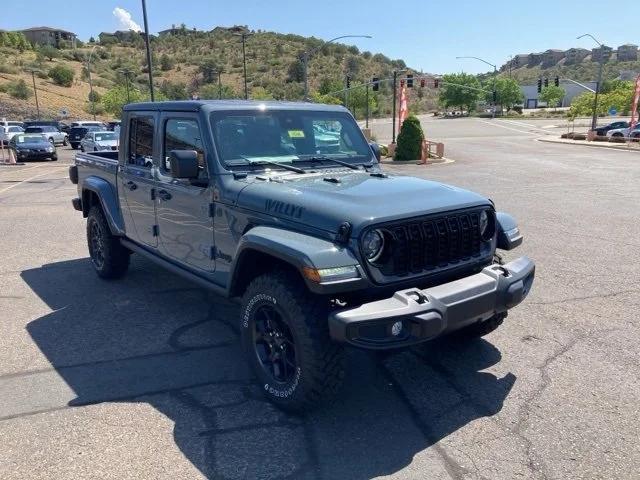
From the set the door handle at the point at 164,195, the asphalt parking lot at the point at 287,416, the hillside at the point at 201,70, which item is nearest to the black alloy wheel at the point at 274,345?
the asphalt parking lot at the point at 287,416

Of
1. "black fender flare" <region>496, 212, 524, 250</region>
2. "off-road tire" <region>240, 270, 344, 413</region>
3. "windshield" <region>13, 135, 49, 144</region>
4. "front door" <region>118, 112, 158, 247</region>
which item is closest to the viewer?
"off-road tire" <region>240, 270, 344, 413</region>

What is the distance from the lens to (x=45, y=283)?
641 centimetres

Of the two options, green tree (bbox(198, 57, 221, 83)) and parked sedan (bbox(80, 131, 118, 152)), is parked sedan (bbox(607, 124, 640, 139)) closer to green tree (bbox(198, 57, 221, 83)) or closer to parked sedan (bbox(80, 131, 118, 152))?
parked sedan (bbox(80, 131, 118, 152))

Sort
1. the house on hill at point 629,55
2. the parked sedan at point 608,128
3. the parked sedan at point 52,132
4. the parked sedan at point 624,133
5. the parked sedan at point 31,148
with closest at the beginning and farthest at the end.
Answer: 1. the parked sedan at point 31,148
2. the parked sedan at point 624,133
3. the parked sedan at point 52,132
4. the parked sedan at point 608,128
5. the house on hill at point 629,55

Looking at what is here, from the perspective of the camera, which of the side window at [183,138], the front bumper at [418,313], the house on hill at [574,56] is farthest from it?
the house on hill at [574,56]

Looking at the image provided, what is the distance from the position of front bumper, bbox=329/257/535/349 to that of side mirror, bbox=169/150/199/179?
5.40ft

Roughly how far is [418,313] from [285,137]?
2155mm

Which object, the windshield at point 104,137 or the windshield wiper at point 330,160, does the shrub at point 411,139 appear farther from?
the windshield wiper at point 330,160

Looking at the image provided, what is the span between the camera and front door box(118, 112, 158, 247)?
5.06 metres

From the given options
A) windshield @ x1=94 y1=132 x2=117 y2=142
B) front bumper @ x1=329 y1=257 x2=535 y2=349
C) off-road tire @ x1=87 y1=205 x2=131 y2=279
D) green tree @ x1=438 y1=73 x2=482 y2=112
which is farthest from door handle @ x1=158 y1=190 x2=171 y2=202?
green tree @ x1=438 y1=73 x2=482 y2=112

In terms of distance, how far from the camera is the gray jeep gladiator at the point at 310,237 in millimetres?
3184

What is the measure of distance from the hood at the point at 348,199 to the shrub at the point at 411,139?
19.5 metres

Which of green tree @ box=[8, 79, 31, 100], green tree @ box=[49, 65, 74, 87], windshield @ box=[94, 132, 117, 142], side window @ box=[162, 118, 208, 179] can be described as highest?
green tree @ box=[49, 65, 74, 87]

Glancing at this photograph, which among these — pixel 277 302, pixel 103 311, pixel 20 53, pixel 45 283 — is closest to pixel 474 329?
pixel 277 302
